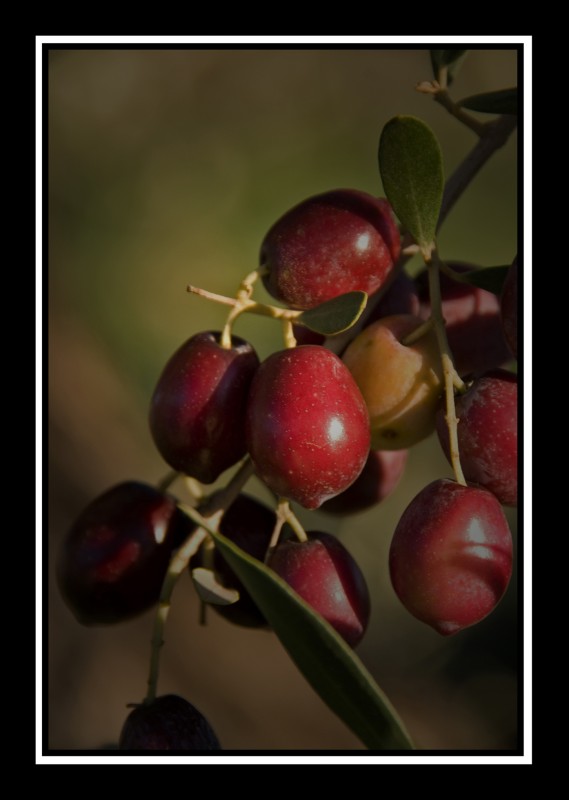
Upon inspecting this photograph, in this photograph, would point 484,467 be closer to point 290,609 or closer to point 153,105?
point 290,609

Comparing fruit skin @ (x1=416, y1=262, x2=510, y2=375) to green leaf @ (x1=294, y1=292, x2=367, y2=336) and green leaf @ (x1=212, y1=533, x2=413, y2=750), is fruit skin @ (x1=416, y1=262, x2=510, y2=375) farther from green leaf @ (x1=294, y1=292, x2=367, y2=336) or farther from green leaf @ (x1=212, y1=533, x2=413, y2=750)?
green leaf @ (x1=212, y1=533, x2=413, y2=750)

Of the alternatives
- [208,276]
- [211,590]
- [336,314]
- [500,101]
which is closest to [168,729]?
[211,590]

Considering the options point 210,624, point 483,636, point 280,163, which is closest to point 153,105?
point 280,163

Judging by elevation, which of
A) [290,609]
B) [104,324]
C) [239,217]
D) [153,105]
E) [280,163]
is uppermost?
[153,105]

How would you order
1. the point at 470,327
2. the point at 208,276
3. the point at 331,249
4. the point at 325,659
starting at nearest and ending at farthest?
the point at 325,659 → the point at 331,249 → the point at 470,327 → the point at 208,276

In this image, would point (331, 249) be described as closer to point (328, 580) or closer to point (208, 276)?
point (328, 580)

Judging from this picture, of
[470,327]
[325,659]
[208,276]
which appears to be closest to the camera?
[325,659]

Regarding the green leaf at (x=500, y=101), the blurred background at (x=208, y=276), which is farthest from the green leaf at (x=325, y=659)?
the blurred background at (x=208, y=276)
